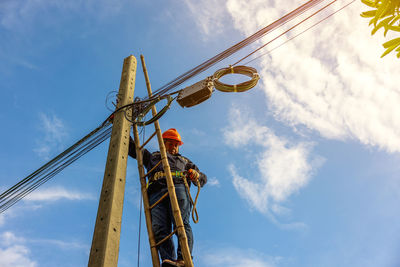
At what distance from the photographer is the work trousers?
154 inches

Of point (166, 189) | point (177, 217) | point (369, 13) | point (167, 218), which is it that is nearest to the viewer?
point (369, 13)

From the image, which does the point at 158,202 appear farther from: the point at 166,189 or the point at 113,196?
the point at 113,196

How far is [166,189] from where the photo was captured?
4402 millimetres

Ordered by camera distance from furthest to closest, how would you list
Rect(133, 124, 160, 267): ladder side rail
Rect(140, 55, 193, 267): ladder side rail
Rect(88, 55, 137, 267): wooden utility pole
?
Rect(133, 124, 160, 267): ladder side rail < Rect(140, 55, 193, 267): ladder side rail < Rect(88, 55, 137, 267): wooden utility pole

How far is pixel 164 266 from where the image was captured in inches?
143

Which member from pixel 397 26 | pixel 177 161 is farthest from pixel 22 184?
pixel 397 26

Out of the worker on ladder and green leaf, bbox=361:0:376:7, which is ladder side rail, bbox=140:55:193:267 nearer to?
the worker on ladder

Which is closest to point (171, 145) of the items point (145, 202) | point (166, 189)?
point (166, 189)

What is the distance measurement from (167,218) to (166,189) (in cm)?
36

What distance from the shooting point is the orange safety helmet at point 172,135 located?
5.21m

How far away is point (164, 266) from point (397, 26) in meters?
3.15

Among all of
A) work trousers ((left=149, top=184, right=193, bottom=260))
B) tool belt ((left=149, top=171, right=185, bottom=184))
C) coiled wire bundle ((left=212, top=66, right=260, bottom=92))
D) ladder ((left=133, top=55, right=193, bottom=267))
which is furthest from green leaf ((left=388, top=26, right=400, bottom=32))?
tool belt ((left=149, top=171, right=185, bottom=184))

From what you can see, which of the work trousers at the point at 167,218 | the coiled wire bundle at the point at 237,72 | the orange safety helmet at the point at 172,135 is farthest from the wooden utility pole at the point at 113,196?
the coiled wire bundle at the point at 237,72

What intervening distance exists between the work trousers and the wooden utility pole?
47 centimetres
